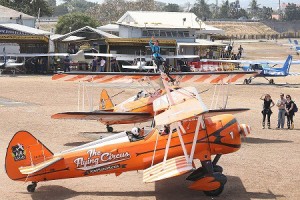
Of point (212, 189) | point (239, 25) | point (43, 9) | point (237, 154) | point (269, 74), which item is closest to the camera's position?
point (212, 189)

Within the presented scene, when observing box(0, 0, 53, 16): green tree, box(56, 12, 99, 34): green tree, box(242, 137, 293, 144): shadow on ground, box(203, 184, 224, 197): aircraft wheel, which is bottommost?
box(242, 137, 293, 144): shadow on ground

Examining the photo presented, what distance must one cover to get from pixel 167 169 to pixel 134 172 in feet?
10.2

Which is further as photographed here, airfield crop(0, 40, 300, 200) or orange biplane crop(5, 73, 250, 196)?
airfield crop(0, 40, 300, 200)

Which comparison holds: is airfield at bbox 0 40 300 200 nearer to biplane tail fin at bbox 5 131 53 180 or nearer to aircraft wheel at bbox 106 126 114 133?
aircraft wheel at bbox 106 126 114 133

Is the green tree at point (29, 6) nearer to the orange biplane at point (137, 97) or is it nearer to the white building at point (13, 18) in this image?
the white building at point (13, 18)

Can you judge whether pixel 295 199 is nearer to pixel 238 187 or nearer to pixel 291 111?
→ pixel 238 187

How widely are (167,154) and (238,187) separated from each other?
224 centimetres

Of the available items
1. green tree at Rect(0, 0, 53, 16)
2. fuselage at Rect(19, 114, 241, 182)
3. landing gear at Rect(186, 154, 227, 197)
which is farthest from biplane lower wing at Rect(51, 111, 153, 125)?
green tree at Rect(0, 0, 53, 16)

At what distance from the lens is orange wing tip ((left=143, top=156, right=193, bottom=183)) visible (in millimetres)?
13523

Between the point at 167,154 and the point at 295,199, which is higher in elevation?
the point at 167,154

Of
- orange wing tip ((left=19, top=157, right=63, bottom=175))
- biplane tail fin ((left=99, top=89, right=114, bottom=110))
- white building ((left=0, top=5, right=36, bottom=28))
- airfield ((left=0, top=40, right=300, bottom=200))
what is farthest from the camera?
white building ((left=0, top=5, right=36, bottom=28))

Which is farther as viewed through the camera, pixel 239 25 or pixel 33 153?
pixel 239 25

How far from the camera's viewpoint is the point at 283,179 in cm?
1622

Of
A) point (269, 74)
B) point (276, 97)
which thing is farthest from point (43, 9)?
point (276, 97)
